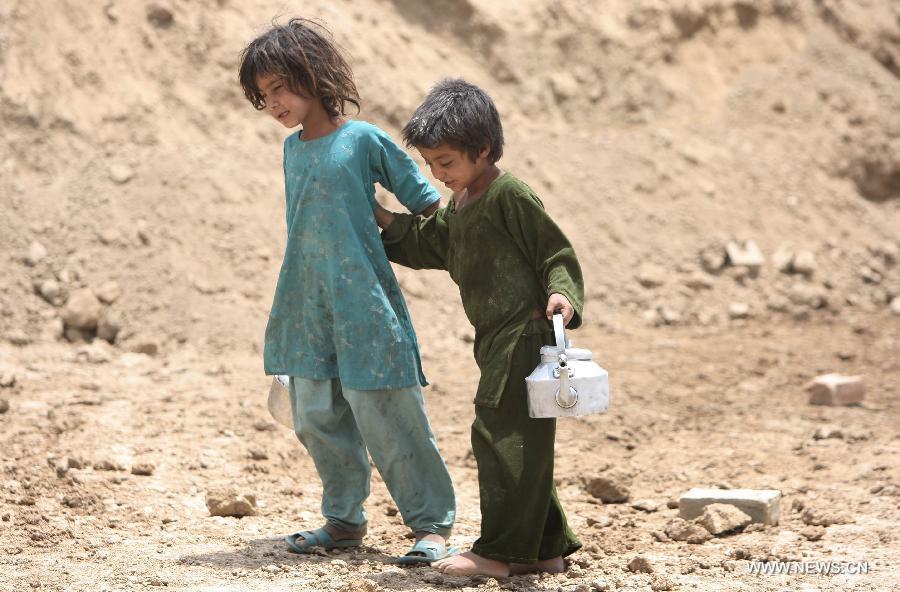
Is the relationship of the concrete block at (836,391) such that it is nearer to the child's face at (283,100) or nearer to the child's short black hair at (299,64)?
the child's short black hair at (299,64)

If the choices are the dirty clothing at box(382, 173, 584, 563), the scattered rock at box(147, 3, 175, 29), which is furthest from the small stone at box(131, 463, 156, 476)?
the scattered rock at box(147, 3, 175, 29)

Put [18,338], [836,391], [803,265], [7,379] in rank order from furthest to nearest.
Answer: [803,265]
[18,338]
[836,391]
[7,379]

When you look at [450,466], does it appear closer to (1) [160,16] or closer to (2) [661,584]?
(2) [661,584]

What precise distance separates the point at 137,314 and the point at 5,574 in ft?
13.2

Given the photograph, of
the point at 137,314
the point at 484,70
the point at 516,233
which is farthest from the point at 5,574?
the point at 484,70

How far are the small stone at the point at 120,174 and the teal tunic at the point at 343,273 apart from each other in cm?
474

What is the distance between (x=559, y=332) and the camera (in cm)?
339

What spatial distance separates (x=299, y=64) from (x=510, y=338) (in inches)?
42.9

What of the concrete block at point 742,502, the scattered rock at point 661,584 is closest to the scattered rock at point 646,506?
the concrete block at point 742,502

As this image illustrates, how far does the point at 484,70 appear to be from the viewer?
1074cm

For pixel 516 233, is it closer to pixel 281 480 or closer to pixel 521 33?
pixel 281 480

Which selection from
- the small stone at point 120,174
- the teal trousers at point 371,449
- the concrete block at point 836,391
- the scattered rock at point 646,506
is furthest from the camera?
the small stone at point 120,174

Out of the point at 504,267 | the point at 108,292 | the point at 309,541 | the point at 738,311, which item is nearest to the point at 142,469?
the point at 309,541

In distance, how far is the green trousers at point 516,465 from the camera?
359 cm
